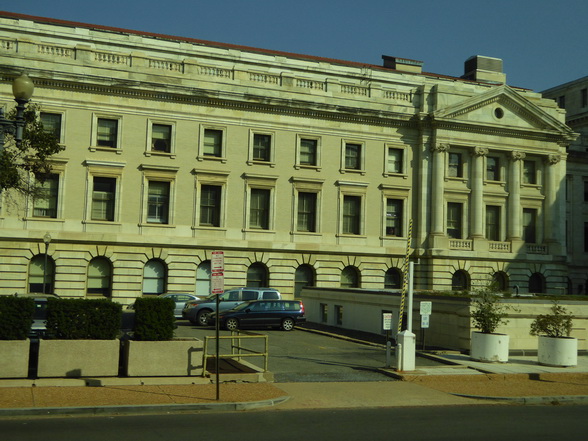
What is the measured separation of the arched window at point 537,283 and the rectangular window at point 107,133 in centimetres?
3170

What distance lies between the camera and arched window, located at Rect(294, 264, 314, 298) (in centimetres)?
4716

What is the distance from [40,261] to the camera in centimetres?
4078

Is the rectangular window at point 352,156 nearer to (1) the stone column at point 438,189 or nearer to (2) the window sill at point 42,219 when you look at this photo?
(1) the stone column at point 438,189

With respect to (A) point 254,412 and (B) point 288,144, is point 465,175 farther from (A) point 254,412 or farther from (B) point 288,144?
(A) point 254,412

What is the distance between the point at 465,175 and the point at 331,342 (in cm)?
2603

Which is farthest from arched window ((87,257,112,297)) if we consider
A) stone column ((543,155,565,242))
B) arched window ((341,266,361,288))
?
stone column ((543,155,565,242))

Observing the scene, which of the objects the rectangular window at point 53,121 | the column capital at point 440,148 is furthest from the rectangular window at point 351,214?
the rectangular window at point 53,121

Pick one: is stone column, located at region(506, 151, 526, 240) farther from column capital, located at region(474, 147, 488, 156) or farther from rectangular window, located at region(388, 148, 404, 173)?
rectangular window, located at region(388, 148, 404, 173)

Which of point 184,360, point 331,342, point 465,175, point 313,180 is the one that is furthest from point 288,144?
point 184,360

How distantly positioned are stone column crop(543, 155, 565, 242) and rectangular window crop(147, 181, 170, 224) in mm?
28373

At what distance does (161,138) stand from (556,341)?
29.1 metres

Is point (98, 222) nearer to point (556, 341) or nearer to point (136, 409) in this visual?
point (556, 341)

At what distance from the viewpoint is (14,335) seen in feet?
53.7

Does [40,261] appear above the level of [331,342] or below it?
above
